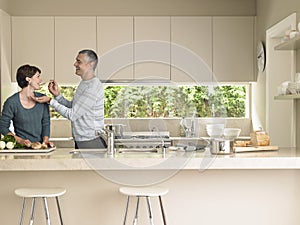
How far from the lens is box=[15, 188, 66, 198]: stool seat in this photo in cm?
335

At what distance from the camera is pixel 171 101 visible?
5.84m

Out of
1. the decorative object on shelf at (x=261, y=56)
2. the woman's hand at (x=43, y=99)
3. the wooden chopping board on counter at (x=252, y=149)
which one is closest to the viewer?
the wooden chopping board on counter at (x=252, y=149)

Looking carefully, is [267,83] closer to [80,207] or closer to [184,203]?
[184,203]

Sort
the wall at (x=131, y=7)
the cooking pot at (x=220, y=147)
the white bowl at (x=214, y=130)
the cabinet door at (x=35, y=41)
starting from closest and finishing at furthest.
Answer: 1. the cooking pot at (x=220, y=147)
2. the cabinet door at (x=35, y=41)
3. the wall at (x=131, y=7)
4. the white bowl at (x=214, y=130)

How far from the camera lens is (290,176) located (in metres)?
3.73

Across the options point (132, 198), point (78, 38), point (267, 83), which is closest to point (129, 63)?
point (78, 38)

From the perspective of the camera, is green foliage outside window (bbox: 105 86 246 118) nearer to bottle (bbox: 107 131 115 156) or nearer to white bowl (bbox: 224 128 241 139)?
white bowl (bbox: 224 128 241 139)

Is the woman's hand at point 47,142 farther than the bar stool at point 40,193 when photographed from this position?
Yes

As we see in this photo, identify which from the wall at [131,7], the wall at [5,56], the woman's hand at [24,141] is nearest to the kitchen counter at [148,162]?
the woman's hand at [24,141]

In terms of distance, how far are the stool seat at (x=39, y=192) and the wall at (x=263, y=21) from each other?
8.07 ft

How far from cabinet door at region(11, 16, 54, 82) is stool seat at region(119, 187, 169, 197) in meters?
2.73

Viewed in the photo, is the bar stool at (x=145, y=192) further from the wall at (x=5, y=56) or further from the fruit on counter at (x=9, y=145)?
the wall at (x=5, y=56)

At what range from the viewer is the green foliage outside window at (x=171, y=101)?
5.83 meters

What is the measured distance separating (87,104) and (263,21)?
2.37 m
